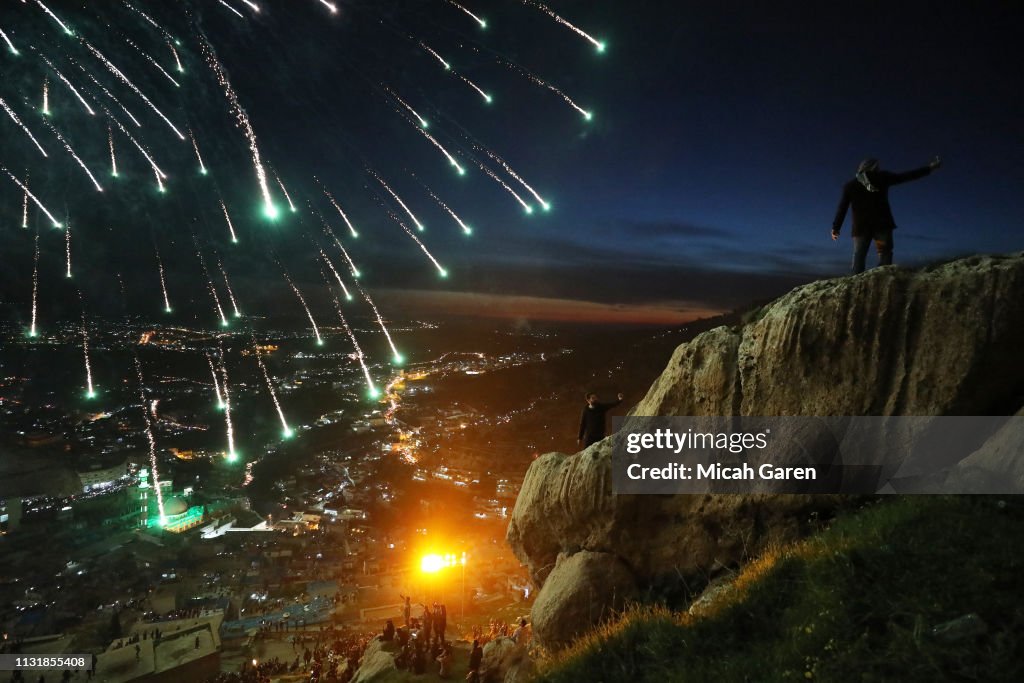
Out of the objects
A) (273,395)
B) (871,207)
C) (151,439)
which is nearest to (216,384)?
(273,395)

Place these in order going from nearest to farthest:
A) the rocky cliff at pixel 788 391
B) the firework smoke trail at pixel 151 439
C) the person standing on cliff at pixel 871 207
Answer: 1. the rocky cliff at pixel 788 391
2. the person standing on cliff at pixel 871 207
3. the firework smoke trail at pixel 151 439

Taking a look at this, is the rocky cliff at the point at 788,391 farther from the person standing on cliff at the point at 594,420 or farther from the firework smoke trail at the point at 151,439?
the firework smoke trail at the point at 151,439

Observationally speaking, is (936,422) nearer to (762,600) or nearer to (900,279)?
(900,279)

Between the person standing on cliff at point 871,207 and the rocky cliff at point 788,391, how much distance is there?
1.06 metres

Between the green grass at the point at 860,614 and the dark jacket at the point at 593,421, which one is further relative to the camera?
the dark jacket at the point at 593,421

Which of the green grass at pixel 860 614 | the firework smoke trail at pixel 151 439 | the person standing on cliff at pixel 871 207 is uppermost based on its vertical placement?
the person standing on cliff at pixel 871 207

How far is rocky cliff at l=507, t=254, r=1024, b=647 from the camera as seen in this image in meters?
7.59

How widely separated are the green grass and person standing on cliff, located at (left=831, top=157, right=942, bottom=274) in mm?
4949

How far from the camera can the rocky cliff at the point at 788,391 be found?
7590 millimetres

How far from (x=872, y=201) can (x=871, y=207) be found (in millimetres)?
111

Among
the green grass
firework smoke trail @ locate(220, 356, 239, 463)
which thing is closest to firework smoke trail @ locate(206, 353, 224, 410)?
firework smoke trail @ locate(220, 356, 239, 463)

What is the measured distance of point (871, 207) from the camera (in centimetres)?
920

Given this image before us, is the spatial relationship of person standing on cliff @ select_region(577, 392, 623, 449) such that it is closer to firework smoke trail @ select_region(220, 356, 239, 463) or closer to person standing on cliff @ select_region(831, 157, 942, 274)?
person standing on cliff @ select_region(831, 157, 942, 274)

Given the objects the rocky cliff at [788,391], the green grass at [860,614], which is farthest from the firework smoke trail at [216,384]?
the green grass at [860,614]
